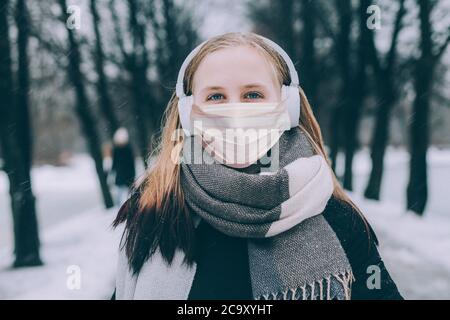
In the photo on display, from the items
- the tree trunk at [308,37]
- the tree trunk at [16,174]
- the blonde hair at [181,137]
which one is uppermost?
the blonde hair at [181,137]

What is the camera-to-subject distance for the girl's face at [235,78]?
140 cm

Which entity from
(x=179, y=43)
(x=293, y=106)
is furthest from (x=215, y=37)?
(x=179, y=43)

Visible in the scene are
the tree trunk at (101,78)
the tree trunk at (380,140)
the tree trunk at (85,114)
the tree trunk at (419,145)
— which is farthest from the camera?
the tree trunk at (380,140)

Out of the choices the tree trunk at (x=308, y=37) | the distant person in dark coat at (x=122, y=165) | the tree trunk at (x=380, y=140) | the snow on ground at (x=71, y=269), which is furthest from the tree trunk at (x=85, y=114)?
the tree trunk at (x=380, y=140)

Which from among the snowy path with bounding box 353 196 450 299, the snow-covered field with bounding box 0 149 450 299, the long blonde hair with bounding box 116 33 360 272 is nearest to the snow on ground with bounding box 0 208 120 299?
the snow-covered field with bounding box 0 149 450 299

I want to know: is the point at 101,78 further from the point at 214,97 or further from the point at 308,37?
the point at 214,97

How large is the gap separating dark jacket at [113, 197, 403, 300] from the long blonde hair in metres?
0.07

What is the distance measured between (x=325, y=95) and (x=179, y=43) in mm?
6149

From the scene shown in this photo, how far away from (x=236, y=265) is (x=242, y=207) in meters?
0.19

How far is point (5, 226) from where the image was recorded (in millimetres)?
8680

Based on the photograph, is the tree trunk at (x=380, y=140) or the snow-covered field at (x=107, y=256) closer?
the snow-covered field at (x=107, y=256)

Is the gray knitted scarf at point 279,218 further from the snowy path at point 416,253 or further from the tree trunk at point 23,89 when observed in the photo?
the tree trunk at point 23,89
